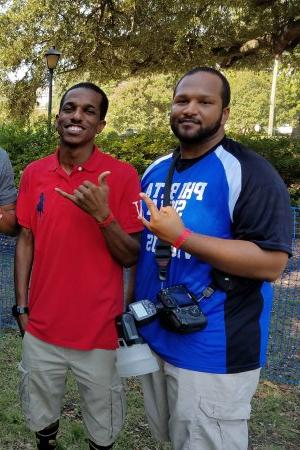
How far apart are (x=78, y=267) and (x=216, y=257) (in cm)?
85

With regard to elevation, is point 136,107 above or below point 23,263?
above

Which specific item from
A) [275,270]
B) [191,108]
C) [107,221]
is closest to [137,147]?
[107,221]

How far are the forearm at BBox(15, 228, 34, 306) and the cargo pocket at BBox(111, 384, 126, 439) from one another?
685 millimetres

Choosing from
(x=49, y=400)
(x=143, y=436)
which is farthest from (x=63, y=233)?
(x=143, y=436)

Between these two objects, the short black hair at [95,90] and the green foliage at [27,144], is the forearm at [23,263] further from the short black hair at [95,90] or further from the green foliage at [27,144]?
the green foliage at [27,144]

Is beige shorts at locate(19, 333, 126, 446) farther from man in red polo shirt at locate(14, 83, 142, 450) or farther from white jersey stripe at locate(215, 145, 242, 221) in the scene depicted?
white jersey stripe at locate(215, 145, 242, 221)

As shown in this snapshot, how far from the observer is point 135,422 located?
3551mm

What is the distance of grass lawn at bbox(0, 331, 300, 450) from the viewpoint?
329 cm

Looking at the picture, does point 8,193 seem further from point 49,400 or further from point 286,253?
point 286,253

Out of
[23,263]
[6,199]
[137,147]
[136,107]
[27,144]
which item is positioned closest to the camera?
[23,263]

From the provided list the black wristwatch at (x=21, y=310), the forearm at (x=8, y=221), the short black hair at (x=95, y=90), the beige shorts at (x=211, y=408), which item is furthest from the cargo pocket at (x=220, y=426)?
the short black hair at (x=95, y=90)

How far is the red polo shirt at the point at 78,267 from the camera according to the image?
2463mm

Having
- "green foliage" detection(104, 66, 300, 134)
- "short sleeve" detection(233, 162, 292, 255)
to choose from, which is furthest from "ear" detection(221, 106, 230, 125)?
"green foliage" detection(104, 66, 300, 134)

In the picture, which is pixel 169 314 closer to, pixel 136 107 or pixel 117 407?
pixel 117 407
